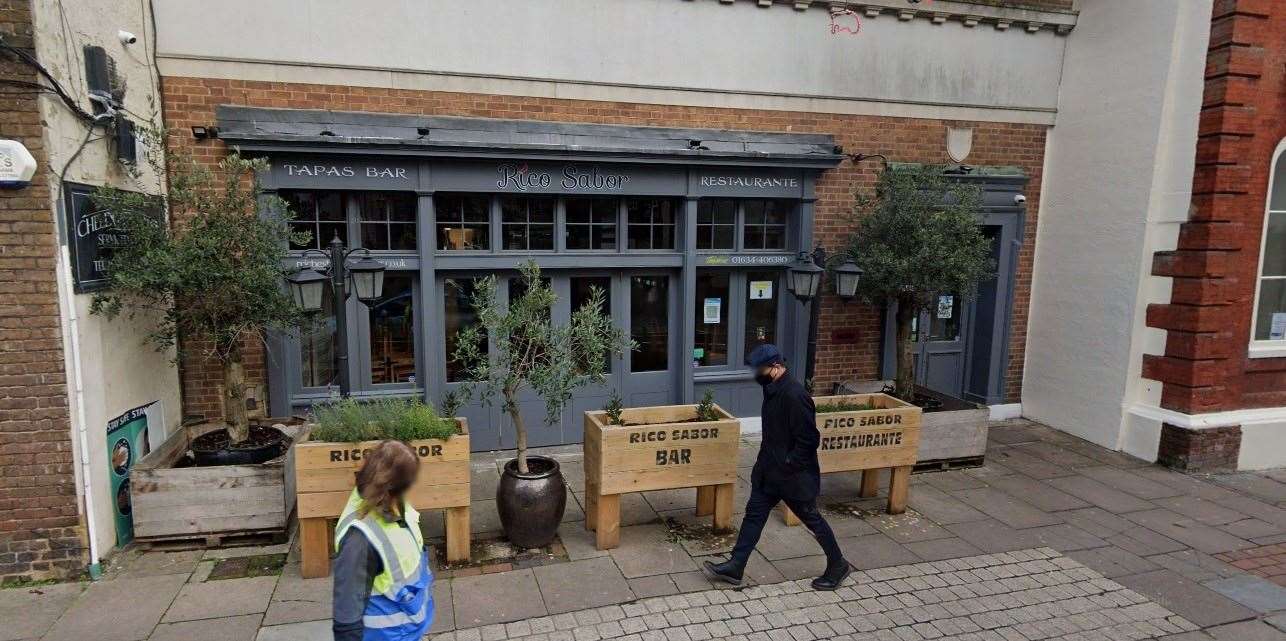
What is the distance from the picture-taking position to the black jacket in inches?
191

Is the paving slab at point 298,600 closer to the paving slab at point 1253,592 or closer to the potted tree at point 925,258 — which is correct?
the potted tree at point 925,258

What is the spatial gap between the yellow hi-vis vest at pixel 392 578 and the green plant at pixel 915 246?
5.98m

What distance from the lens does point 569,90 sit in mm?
7543

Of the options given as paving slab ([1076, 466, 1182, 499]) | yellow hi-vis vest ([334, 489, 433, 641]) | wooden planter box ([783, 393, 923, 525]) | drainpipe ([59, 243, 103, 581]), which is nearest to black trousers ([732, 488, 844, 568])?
wooden planter box ([783, 393, 923, 525])

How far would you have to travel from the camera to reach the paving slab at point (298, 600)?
448 centimetres

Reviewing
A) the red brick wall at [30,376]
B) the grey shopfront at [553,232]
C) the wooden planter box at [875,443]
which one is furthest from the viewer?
the grey shopfront at [553,232]

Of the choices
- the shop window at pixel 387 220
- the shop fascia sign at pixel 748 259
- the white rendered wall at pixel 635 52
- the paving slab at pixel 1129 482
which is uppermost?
the white rendered wall at pixel 635 52

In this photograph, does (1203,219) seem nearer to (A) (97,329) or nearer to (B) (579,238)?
(B) (579,238)

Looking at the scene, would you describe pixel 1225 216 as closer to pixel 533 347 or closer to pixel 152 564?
pixel 533 347

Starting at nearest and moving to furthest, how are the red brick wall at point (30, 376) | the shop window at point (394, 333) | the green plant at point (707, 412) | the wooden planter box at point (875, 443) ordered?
the red brick wall at point (30, 376) < the green plant at point (707, 412) < the wooden planter box at point (875, 443) < the shop window at point (394, 333)

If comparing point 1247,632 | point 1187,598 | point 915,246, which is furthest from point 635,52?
point 1247,632

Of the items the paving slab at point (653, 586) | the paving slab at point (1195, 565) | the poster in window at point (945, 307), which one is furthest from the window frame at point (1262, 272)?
the paving slab at point (653, 586)

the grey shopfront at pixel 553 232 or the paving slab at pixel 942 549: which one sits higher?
the grey shopfront at pixel 553 232

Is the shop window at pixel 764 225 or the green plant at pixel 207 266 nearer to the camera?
the green plant at pixel 207 266
